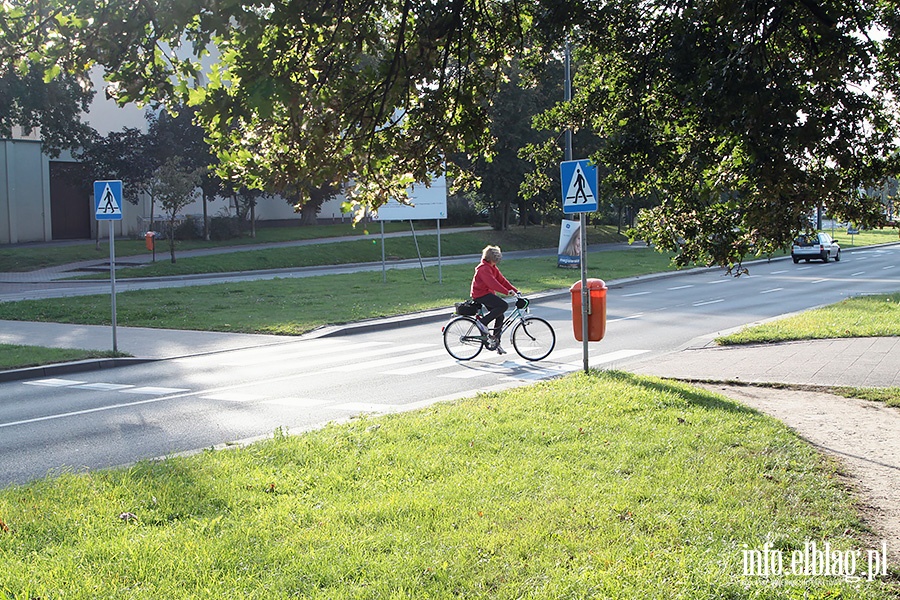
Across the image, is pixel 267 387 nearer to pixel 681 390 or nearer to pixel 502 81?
pixel 681 390

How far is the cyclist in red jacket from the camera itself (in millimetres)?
13547

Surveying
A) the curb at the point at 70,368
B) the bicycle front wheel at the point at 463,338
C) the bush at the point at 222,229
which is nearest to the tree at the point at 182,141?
the bush at the point at 222,229

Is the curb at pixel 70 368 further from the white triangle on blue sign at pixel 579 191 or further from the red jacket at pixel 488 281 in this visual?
the white triangle on blue sign at pixel 579 191

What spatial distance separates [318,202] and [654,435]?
44649 mm

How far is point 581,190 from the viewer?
11258mm

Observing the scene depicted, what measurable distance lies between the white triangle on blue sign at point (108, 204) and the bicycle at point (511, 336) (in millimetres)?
5833

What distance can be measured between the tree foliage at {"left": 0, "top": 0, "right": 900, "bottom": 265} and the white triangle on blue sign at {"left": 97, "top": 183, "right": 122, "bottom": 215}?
8.96 meters

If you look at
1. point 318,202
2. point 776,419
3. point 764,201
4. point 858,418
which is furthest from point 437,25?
point 318,202

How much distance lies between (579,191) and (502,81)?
3991mm

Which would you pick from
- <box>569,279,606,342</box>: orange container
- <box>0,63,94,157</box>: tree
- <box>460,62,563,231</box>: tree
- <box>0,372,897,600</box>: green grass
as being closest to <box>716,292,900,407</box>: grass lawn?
<box>569,279,606,342</box>: orange container

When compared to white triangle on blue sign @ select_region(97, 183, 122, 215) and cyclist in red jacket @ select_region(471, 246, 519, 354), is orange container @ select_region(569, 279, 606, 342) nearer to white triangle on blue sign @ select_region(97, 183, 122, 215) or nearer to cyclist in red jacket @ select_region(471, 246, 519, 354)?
cyclist in red jacket @ select_region(471, 246, 519, 354)

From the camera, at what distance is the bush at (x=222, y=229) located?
154ft

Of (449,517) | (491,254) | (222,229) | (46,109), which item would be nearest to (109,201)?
(491,254)

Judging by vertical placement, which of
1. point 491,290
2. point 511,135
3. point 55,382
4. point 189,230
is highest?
point 511,135
